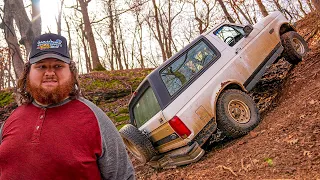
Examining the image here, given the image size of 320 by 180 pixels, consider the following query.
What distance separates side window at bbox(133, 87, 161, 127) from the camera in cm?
511

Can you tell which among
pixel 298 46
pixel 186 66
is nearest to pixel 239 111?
pixel 186 66

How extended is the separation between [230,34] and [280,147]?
3.19 metres

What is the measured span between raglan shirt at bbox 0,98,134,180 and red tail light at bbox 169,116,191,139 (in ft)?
8.76

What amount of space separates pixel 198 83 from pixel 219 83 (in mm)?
429

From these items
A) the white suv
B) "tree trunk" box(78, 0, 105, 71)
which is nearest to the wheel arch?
the white suv

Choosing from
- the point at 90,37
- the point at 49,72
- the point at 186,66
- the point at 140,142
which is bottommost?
the point at 140,142

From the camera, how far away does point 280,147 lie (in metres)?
3.82

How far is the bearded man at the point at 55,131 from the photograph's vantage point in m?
1.70

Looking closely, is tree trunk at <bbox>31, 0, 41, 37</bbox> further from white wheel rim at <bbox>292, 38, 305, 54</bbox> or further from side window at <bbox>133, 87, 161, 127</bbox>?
white wheel rim at <bbox>292, 38, 305, 54</bbox>

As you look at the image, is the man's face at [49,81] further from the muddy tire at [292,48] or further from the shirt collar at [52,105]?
the muddy tire at [292,48]

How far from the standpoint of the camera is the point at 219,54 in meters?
5.64

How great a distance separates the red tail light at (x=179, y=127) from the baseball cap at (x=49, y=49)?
2.82m

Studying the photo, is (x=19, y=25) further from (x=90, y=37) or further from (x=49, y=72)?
(x=90, y=37)

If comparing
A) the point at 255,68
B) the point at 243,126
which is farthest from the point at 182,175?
the point at 255,68
